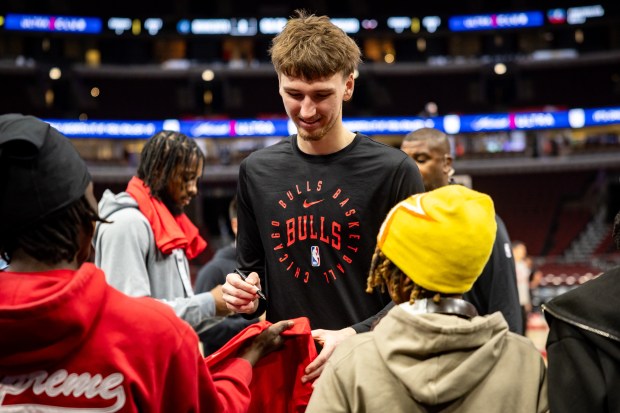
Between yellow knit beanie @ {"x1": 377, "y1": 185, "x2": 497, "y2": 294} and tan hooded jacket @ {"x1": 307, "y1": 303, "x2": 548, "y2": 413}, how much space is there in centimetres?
11

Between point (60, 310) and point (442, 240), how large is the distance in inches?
39.5

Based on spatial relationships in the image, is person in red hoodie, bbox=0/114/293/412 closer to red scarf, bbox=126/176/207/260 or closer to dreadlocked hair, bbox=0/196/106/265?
dreadlocked hair, bbox=0/196/106/265

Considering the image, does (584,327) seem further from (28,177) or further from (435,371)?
(28,177)

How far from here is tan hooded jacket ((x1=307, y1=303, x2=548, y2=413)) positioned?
2047 mm

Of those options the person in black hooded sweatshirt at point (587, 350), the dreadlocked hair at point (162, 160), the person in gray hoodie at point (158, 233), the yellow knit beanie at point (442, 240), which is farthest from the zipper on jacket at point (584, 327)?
the dreadlocked hair at point (162, 160)

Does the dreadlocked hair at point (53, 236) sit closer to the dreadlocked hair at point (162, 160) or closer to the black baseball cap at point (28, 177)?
the black baseball cap at point (28, 177)

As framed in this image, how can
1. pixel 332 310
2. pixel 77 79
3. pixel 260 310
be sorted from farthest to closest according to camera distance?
1. pixel 77 79
2. pixel 260 310
3. pixel 332 310

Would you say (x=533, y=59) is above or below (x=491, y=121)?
above

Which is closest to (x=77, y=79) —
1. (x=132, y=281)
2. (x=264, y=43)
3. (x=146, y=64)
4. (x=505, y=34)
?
(x=146, y=64)

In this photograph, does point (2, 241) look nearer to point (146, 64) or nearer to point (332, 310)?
point (332, 310)

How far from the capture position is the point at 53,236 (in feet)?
6.33

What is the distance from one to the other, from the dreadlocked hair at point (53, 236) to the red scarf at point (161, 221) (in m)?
1.70

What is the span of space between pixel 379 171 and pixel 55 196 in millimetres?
1303

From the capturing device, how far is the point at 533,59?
2938 centimetres
